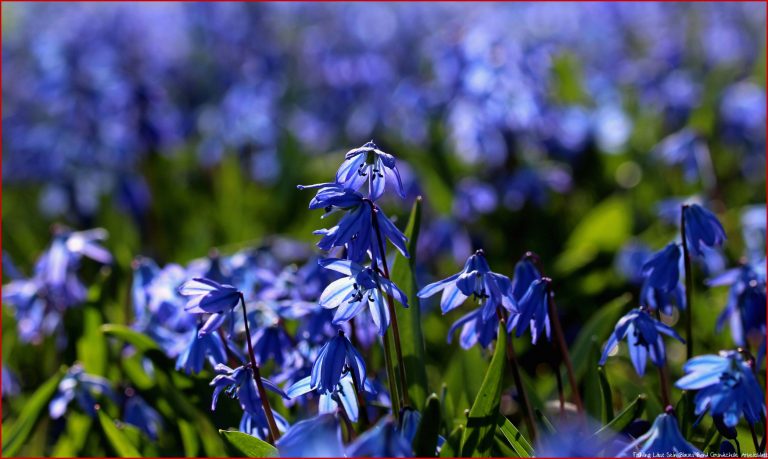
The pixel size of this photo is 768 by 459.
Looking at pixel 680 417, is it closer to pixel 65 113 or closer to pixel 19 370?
pixel 19 370

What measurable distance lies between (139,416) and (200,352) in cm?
59

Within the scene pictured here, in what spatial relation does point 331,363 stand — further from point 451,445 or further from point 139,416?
point 139,416

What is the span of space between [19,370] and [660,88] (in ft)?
11.9

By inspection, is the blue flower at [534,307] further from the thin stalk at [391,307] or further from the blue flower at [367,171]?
the blue flower at [367,171]

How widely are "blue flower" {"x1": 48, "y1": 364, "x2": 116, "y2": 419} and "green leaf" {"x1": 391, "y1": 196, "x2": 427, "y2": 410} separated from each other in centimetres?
92

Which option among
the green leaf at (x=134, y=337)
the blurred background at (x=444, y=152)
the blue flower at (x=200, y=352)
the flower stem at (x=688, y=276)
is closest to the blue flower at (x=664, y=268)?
the flower stem at (x=688, y=276)

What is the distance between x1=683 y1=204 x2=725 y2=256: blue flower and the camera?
2.01 m

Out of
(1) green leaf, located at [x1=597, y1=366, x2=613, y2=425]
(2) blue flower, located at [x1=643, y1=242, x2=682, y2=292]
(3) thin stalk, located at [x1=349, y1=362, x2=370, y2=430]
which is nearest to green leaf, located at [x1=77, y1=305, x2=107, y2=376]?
(3) thin stalk, located at [x1=349, y1=362, x2=370, y2=430]

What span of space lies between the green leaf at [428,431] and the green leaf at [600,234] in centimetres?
205

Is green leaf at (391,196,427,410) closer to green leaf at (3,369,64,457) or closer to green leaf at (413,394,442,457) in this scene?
green leaf at (413,394,442,457)

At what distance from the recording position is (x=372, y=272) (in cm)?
167

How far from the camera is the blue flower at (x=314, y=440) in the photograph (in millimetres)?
1329

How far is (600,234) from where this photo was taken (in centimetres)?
382

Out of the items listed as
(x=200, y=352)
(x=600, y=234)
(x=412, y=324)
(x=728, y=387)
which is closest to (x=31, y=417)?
(x=200, y=352)
